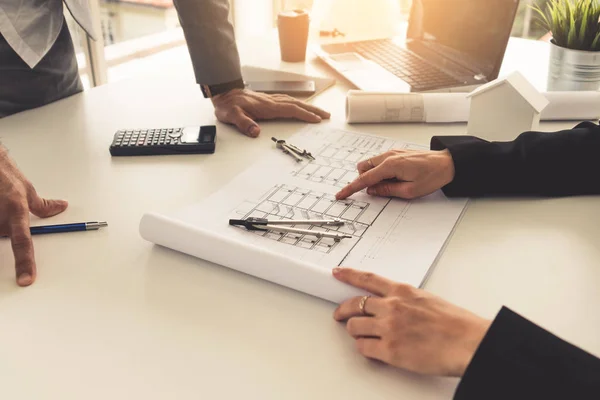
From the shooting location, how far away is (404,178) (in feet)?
2.79

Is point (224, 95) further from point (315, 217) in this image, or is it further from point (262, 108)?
point (315, 217)

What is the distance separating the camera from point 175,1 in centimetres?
124

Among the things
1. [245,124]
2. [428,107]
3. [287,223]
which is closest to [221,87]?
[245,124]

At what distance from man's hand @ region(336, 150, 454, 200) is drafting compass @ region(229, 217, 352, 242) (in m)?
0.10

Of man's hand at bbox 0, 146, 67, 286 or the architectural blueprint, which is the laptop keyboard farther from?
man's hand at bbox 0, 146, 67, 286

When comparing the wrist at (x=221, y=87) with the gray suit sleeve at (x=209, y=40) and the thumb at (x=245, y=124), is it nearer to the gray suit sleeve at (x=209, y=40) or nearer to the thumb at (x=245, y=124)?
the gray suit sleeve at (x=209, y=40)

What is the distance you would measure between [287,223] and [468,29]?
852 millimetres

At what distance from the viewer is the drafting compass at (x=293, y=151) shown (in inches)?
38.7

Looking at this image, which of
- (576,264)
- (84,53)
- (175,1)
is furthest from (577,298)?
(84,53)

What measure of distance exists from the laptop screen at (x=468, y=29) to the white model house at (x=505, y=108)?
28 cm

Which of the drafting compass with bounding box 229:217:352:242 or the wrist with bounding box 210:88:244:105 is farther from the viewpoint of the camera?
the wrist with bounding box 210:88:244:105

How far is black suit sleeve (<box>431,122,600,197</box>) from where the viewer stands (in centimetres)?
86

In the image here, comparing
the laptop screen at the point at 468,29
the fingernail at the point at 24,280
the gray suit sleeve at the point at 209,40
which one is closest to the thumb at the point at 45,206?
the fingernail at the point at 24,280

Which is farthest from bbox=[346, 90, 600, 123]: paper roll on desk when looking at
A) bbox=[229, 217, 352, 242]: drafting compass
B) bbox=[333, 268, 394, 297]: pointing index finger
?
bbox=[333, 268, 394, 297]: pointing index finger
